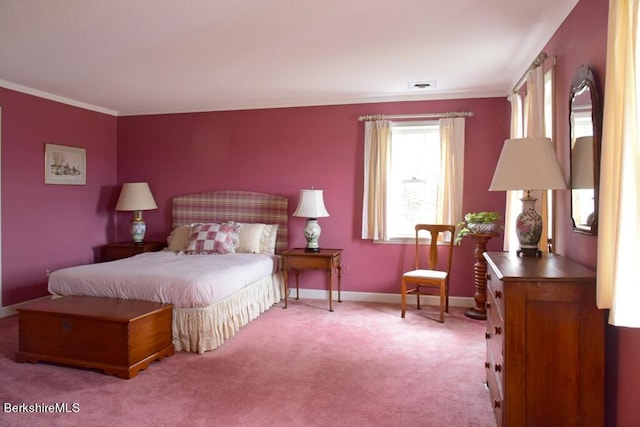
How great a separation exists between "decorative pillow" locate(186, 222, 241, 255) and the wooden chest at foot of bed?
1.55 meters

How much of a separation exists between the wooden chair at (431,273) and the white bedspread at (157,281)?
174 cm

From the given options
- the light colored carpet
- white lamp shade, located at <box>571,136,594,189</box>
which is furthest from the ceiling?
the light colored carpet

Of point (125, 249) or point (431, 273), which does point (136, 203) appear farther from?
point (431, 273)

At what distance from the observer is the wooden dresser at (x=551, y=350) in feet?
6.38

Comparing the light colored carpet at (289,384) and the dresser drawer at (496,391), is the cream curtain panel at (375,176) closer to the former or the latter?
the light colored carpet at (289,384)

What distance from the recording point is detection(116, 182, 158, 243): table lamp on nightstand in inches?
219

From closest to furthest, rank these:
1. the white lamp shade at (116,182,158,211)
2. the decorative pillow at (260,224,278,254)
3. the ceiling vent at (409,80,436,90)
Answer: the ceiling vent at (409,80,436,90) → the decorative pillow at (260,224,278,254) → the white lamp shade at (116,182,158,211)

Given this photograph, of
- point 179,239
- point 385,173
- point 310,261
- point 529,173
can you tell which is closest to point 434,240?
point 385,173

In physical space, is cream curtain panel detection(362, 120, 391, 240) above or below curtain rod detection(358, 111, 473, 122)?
below

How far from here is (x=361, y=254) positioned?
5281 mm

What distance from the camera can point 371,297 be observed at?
17.2 feet

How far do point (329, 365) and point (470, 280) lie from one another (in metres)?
2.42

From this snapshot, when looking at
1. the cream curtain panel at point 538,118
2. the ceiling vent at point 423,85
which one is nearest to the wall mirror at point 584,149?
the cream curtain panel at point 538,118

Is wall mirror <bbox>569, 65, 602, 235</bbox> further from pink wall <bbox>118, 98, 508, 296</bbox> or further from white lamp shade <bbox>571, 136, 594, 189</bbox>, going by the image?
pink wall <bbox>118, 98, 508, 296</bbox>
